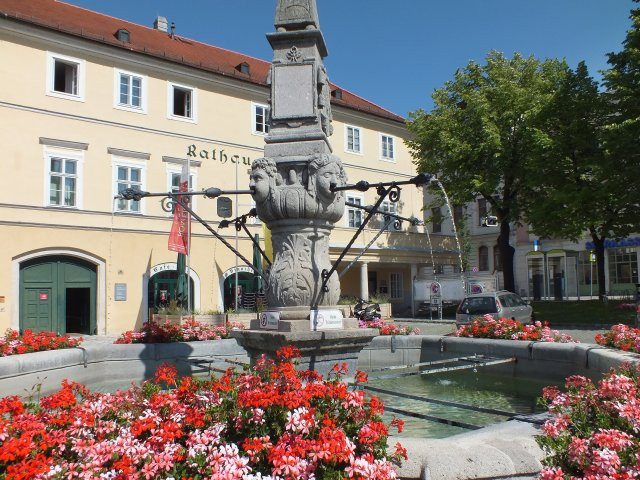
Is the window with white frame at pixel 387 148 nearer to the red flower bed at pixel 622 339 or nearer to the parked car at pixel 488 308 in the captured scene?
the parked car at pixel 488 308

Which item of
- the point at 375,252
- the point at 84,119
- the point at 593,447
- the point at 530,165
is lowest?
the point at 593,447

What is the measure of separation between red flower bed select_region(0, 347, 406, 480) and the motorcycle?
18.5m

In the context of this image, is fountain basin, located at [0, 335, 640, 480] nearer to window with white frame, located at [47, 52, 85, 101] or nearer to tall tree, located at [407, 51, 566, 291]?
window with white frame, located at [47, 52, 85, 101]

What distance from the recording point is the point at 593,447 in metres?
2.93

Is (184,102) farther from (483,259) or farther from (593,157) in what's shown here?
(483,259)

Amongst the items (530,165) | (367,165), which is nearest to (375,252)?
(367,165)

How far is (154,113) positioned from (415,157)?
13.2 metres

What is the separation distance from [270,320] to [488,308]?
13143mm

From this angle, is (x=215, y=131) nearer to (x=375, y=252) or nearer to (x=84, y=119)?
(x=84, y=119)

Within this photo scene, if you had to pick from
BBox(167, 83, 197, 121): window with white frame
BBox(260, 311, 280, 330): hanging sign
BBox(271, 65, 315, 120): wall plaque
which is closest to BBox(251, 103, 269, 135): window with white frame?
BBox(167, 83, 197, 121): window with white frame

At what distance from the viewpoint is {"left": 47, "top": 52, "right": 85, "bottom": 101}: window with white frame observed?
21406 millimetres

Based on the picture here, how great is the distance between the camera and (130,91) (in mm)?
23578

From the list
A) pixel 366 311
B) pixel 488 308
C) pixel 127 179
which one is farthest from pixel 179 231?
pixel 488 308

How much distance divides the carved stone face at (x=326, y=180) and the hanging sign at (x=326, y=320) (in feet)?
3.61
